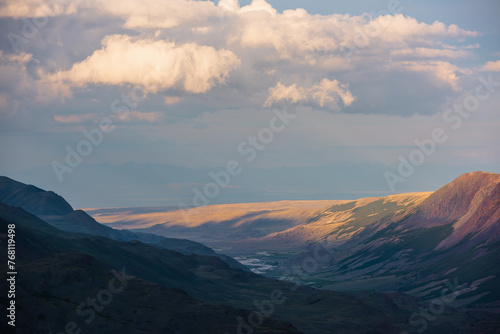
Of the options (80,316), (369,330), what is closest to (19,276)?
(80,316)

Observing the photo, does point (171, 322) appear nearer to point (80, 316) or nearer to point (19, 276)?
point (80, 316)

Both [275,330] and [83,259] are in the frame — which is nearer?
[275,330]

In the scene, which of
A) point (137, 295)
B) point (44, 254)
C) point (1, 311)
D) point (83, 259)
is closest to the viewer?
point (1, 311)

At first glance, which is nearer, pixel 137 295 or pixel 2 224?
pixel 137 295

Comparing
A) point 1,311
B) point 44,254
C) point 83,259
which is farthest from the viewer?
point 44,254

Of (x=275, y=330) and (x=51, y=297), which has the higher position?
(x=51, y=297)

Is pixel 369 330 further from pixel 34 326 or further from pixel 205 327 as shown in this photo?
pixel 34 326

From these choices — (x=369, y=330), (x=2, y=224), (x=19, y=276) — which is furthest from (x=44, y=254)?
(x=369, y=330)

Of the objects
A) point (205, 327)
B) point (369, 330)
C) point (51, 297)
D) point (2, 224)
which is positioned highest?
point (2, 224)

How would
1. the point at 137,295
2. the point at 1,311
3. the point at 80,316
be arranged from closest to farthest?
the point at 1,311 → the point at 80,316 → the point at 137,295
